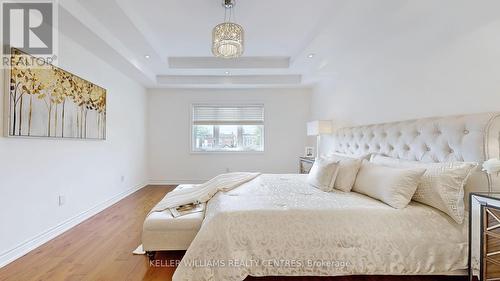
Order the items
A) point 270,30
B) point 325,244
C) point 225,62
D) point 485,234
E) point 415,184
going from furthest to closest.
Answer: point 225,62
point 270,30
point 415,184
point 325,244
point 485,234

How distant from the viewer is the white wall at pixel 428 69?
68.5 inches

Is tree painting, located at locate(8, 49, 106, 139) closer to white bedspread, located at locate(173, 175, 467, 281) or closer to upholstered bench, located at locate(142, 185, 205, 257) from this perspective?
upholstered bench, located at locate(142, 185, 205, 257)

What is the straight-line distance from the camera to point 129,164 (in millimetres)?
4609

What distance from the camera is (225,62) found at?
14.3 feet

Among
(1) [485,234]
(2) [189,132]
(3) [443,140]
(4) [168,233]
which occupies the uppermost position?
(2) [189,132]

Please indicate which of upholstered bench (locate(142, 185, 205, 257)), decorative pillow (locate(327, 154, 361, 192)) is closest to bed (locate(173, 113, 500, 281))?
upholstered bench (locate(142, 185, 205, 257))

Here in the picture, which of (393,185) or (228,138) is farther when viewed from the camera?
(228,138)

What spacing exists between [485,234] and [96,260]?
2.90m

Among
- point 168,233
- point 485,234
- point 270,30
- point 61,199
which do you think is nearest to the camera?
point 485,234

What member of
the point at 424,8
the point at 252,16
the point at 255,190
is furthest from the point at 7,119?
the point at 424,8

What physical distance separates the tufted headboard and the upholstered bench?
82.3 inches

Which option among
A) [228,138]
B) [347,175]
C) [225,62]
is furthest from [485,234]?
[228,138]

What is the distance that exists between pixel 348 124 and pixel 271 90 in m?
2.32

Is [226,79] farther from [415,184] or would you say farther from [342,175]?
[415,184]
